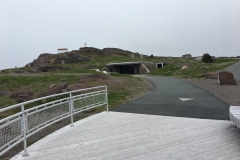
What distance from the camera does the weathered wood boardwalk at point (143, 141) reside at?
4.71 m

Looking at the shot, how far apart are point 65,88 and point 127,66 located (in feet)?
137

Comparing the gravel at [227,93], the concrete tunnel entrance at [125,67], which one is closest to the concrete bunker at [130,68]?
the concrete tunnel entrance at [125,67]

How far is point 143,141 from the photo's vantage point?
5.55 m

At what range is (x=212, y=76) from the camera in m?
25.2

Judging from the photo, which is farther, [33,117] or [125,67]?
[125,67]

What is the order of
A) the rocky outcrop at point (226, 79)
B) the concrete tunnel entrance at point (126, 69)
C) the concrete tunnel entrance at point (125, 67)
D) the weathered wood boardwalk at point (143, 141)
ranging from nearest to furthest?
the weathered wood boardwalk at point (143, 141), the rocky outcrop at point (226, 79), the concrete tunnel entrance at point (125, 67), the concrete tunnel entrance at point (126, 69)

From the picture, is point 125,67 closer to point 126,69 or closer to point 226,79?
point 126,69

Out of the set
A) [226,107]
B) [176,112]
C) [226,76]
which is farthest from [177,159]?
[226,76]

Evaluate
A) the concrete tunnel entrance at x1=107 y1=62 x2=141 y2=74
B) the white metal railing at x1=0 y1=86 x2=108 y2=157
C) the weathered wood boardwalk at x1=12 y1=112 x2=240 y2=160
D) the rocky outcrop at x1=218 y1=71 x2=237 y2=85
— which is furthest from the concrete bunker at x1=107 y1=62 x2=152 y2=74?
the weathered wood boardwalk at x1=12 y1=112 x2=240 y2=160

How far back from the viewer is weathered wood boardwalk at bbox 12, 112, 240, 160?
4715mm

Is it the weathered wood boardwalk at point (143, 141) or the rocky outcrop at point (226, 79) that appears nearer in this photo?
the weathered wood boardwalk at point (143, 141)

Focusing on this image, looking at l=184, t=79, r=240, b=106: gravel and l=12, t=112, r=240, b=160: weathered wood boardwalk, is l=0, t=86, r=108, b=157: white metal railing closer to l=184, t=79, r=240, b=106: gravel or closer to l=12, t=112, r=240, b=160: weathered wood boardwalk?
l=12, t=112, r=240, b=160: weathered wood boardwalk

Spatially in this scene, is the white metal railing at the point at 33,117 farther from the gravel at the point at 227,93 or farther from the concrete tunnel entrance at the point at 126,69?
the concrete tunnel entrance at the point at 126,69

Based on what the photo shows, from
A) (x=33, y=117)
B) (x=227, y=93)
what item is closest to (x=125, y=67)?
(x=227, y=93)
